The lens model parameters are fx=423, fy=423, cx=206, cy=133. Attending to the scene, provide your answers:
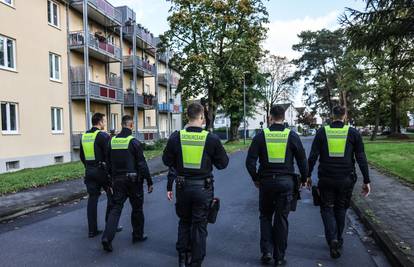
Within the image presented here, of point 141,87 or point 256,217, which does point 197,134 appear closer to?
point 256,217

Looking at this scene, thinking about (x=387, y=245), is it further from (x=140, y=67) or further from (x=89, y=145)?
(x=140, y=67)

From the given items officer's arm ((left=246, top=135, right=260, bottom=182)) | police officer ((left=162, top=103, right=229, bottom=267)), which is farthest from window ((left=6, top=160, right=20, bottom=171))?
officer's arm ((left=246, top=135, right=260, bottom=182))

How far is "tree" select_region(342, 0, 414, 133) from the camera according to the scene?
9.26 meters

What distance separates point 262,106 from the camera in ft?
229

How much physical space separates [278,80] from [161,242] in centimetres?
6327

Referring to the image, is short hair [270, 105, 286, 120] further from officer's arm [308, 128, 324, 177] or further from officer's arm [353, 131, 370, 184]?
officer's arm [353, 131, 370, 184]

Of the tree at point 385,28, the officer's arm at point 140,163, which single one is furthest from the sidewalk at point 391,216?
the officer's arm at point 140,163

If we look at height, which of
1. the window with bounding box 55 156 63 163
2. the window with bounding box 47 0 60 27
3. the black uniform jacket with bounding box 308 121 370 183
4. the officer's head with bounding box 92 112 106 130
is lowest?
the window with bounding box 55 156 63 163

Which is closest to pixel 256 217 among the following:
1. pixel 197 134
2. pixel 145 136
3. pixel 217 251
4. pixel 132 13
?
pixel 217 251

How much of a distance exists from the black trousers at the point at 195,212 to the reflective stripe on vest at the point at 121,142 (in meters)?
1.54

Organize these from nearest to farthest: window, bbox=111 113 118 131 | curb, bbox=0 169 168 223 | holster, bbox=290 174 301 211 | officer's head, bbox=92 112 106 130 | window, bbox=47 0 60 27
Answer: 1. holster, bbox=290 174 301 211
2. officer's head, bbox=92 112 106 130
3. curb, bbox=0 169 168 223
4. window, bbox=47 0 60 27
5. window, bbox=111 113 118 131

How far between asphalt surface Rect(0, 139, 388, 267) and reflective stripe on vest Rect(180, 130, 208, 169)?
1307 millimetres

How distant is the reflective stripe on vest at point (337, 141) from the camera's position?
219 inches

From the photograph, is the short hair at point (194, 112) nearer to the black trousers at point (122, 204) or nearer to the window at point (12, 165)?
the black trousers at point (122, 204)
